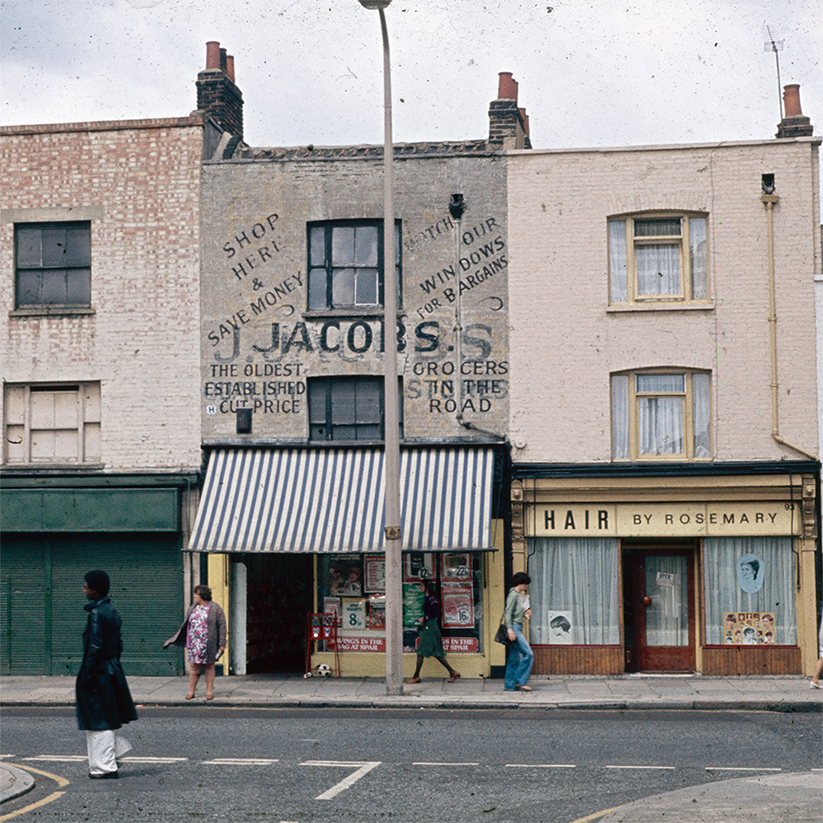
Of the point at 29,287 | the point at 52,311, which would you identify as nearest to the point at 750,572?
the point at 52,311

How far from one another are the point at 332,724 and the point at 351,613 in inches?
234

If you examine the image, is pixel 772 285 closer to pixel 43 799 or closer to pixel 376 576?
pixel 376 576

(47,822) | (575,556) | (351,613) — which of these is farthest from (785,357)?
(47,822)

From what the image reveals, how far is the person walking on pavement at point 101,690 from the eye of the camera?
10.5m

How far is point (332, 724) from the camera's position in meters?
14.4

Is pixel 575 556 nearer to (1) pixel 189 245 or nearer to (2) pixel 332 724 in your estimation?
(2) pixel 332 724

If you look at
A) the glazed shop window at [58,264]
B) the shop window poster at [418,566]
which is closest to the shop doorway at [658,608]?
the shop window poster at [418,566]

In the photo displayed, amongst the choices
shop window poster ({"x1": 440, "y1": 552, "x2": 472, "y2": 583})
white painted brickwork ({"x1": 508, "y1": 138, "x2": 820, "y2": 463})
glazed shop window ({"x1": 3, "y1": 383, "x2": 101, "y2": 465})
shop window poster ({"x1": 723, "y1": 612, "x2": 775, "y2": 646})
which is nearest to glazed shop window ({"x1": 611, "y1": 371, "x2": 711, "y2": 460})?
white painted brickwork ({"x1": 508, "y1": 138, "x2": 820, "y2": 463})

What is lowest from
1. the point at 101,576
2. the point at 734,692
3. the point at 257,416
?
the point at 734,692

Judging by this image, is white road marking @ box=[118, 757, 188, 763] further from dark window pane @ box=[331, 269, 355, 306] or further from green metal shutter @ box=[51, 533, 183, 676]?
dark window pane @ box=[331, 269, 355, 306]

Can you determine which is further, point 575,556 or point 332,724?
point 575,556

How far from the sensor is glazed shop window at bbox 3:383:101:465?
2105cm

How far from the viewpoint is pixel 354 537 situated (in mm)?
19312

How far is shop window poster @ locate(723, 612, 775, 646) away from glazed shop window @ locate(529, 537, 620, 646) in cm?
192
